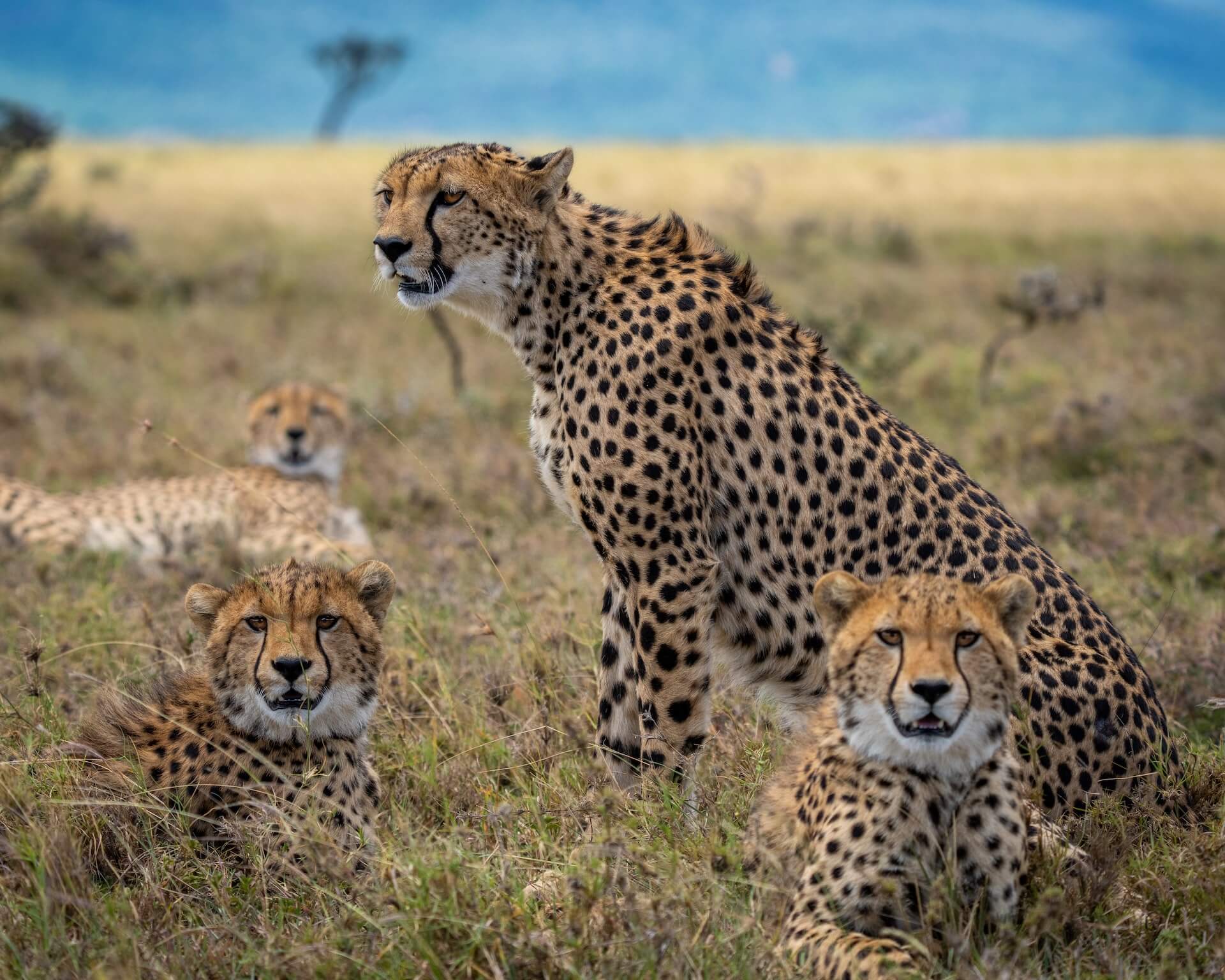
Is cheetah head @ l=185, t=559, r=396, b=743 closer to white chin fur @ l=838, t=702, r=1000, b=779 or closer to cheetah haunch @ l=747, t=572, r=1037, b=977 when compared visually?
cheetah haunch @ l=747, t=572, r=1037, b=977

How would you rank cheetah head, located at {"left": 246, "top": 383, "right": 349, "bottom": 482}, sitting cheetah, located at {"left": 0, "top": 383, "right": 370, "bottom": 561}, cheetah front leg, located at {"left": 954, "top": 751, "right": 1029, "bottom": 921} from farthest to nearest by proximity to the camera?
1. cheetah head, located at {"left": 246, "top": 383, "right": 349, "bottom": 482}
2. sitting cheetah, located at {"left": 0, "top": 383, "right": 370, "bottom": 561}
3. cheetah front leg, located at {"left": 954, "top": 751, "right": 1029, "bottom": 921}

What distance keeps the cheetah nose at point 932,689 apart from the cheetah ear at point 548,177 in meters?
1.78

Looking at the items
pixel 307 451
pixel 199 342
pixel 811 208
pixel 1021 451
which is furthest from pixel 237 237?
pixel 1021 451

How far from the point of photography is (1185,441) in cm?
716

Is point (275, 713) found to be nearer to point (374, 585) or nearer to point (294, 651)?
point (294, 651)

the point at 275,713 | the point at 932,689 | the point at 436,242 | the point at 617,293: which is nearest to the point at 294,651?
the point at 275,713

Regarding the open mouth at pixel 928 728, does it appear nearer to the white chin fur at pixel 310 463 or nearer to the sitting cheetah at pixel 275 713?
the sitting cheetah at pixel 275 713

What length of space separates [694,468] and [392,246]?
0.97 m

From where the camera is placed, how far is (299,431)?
6.67 meters

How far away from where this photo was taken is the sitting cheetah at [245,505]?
6.16 meters

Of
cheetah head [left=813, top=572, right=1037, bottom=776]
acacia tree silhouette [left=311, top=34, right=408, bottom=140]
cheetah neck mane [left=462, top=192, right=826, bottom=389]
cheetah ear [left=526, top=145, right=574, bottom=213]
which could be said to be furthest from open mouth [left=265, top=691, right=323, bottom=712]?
acacia tree silhouette [left=311, top=34, right=408, bottom=140]

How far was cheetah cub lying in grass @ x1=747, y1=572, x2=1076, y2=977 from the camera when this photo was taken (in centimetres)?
237

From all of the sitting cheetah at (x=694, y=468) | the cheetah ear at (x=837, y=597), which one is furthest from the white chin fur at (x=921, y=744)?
the sitting cheetah at (x=694, y=468)

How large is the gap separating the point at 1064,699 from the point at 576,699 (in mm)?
1435
